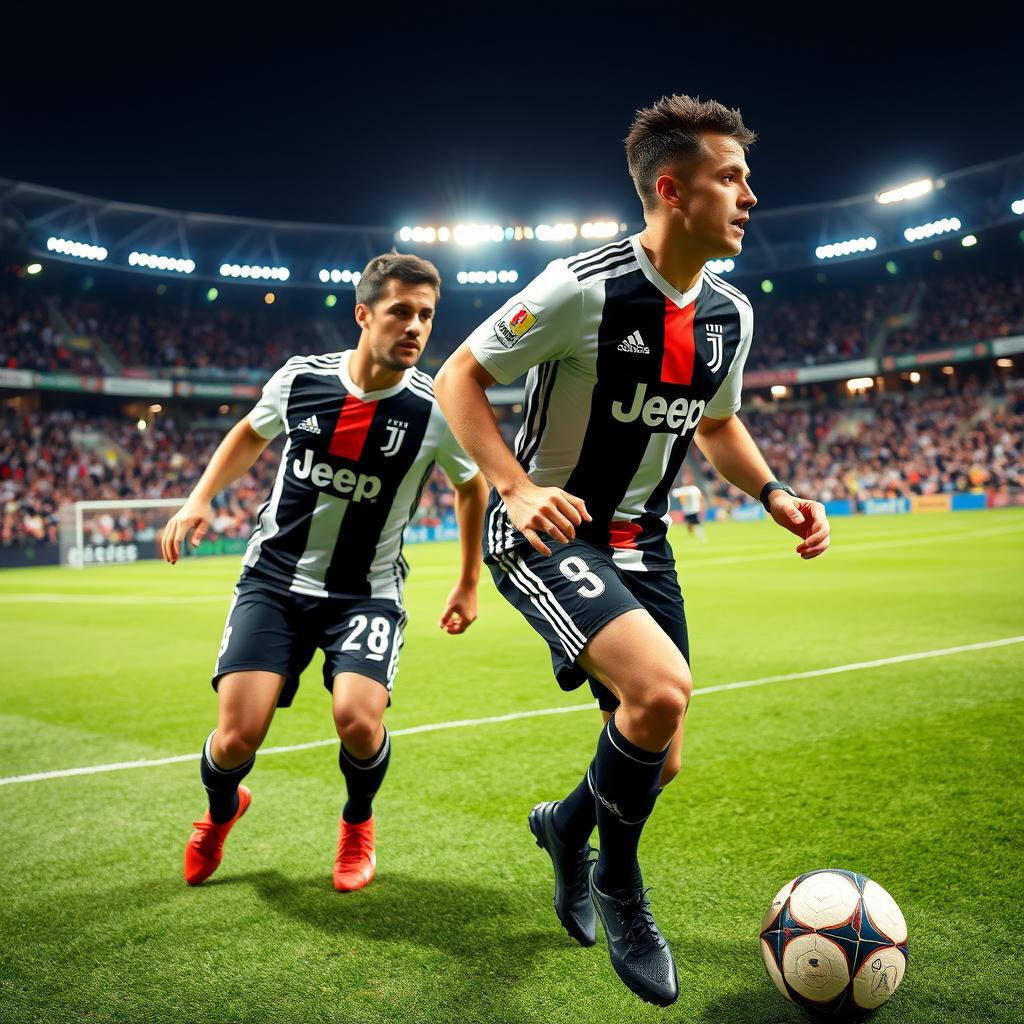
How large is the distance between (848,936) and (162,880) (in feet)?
8.61

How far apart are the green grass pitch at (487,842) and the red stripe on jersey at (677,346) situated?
1.80m

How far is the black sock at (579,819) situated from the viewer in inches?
129

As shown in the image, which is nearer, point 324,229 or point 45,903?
point 45,903

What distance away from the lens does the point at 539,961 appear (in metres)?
2.97

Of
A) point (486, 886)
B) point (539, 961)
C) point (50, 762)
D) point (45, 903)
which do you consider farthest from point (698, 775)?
point (50, 762)

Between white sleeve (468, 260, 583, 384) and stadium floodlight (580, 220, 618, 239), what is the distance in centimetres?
5221

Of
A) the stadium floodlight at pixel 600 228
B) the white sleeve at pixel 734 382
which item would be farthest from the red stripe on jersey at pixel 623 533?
the stadium floodlight at pixel 600 228

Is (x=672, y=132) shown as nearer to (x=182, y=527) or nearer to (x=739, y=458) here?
(x=739, y=458)

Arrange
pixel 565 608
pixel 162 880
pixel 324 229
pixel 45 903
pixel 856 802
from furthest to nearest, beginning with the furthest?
1. pixel 324 229
2. pixel 856 802
3. pixel 162 880
4. pixel 45 903
5. pixel 565 608

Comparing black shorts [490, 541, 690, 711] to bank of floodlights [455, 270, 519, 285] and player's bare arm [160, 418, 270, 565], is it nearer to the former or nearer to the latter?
player's bare arm [160, 418, 270, 565]

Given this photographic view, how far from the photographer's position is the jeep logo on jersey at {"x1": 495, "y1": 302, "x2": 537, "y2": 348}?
2.97m

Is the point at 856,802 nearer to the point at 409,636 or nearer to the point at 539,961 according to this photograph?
the point at 539,961

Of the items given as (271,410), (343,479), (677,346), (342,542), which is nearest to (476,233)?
(271,410)

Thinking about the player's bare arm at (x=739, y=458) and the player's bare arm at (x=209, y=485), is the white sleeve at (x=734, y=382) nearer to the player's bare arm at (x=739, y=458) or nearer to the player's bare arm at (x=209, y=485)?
the player's bare arm at (x=739, y=458)
